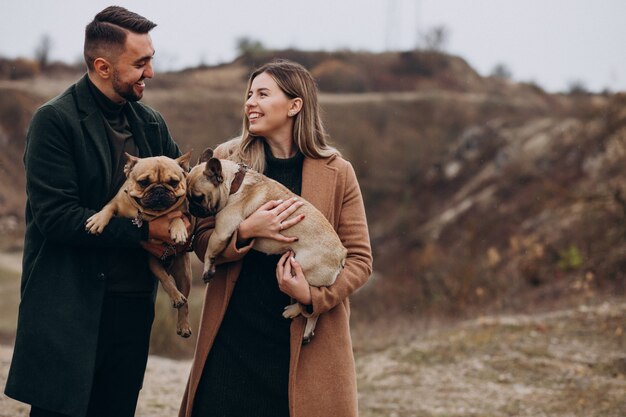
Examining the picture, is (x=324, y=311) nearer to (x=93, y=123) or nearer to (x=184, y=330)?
(x=184, y=330)

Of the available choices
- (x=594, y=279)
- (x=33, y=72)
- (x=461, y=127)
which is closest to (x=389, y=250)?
(x=594, y=279)

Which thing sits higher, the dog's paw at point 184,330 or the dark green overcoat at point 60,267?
the dark green overcoat at point 60,267

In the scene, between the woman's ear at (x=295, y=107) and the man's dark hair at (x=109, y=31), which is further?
the woman's ear at (x=295, y=107)

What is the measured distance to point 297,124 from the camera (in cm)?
446

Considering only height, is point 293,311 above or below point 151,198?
below

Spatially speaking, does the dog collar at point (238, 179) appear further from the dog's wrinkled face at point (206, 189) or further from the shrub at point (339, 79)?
the shrub at point (339, 79)

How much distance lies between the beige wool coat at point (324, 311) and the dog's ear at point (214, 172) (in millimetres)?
382

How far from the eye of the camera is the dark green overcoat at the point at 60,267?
12.8 feet

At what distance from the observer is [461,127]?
1935 inches

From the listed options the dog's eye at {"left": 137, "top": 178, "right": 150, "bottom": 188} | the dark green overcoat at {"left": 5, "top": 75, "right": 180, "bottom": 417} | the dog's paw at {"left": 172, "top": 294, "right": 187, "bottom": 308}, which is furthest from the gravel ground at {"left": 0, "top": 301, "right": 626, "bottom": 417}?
the dog's eye at {"left": 137, "top": 178, "right": 150, "bottom": 188}

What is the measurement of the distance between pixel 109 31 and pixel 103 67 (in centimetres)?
21

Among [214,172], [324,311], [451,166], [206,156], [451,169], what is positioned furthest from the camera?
[451,166]

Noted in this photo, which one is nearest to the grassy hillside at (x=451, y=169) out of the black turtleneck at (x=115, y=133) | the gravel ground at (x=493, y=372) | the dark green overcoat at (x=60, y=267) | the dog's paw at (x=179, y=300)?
the gravel ground at (x=493, y=372)

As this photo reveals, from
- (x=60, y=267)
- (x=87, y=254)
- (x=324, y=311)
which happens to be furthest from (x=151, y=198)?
(x=324, y=311)
